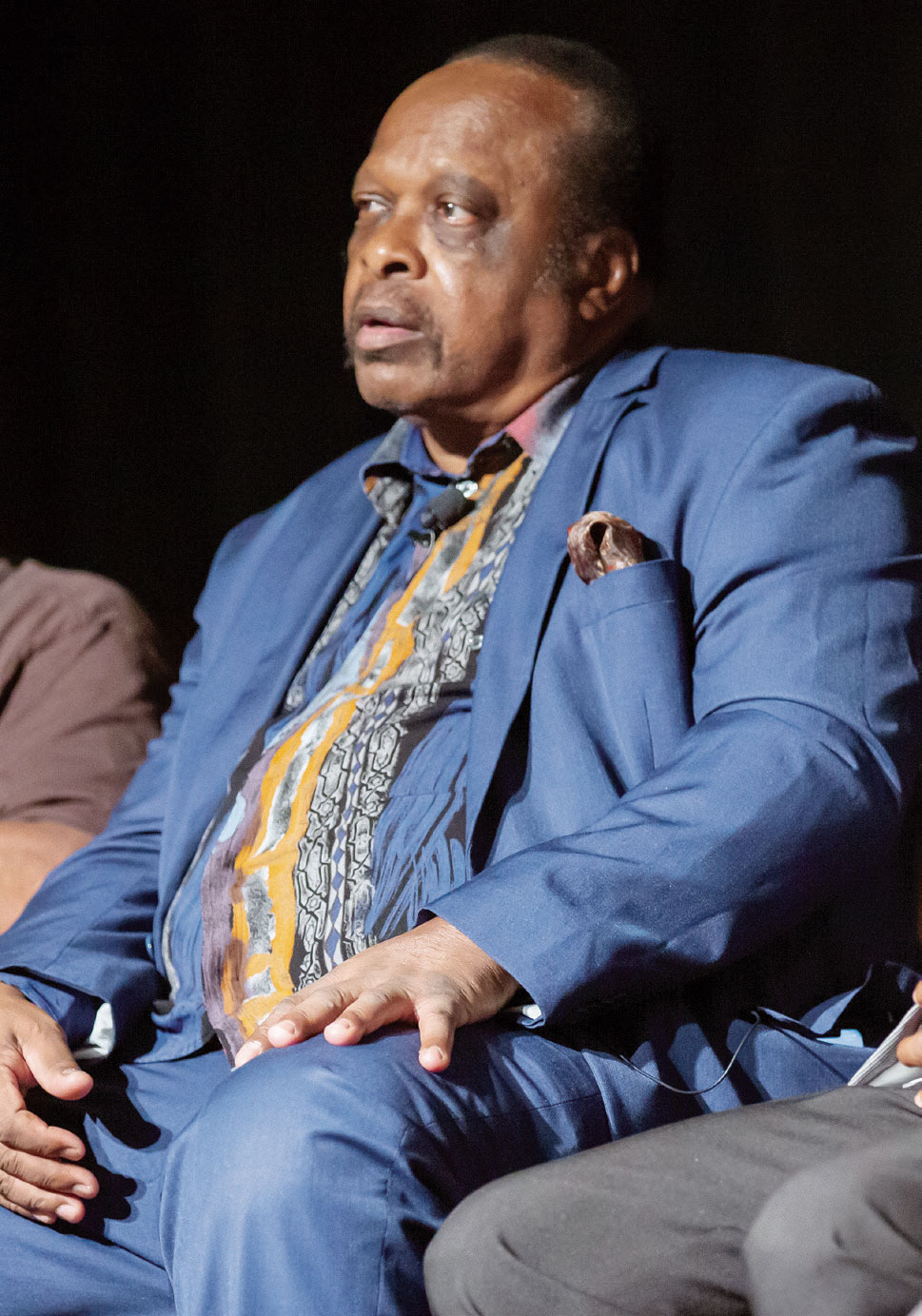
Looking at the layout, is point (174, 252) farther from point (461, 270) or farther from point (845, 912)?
point (845, 912)

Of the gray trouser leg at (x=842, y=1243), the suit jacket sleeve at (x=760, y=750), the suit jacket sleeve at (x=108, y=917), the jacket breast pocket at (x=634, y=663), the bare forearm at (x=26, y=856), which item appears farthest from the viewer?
the bare forearm at (x=26, y=856)

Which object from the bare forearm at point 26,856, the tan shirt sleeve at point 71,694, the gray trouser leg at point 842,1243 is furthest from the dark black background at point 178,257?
the gray trouser leg at point 842,1243

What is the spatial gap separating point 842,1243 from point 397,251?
113 centimetres

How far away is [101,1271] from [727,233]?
161 cm

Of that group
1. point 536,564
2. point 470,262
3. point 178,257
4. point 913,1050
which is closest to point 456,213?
point 470,262

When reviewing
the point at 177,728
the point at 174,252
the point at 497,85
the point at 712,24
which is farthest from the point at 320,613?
the point at 174,252

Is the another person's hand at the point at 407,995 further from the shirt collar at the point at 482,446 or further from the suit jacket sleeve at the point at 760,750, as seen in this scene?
the shirt collar at the point at 482,446

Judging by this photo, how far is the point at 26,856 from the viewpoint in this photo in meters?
1.77

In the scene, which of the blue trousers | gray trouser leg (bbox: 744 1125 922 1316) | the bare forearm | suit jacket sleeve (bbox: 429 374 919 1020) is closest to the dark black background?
the bare forearm

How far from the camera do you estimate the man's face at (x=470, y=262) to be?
1.52 m

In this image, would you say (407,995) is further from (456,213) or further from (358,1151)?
(456,213)

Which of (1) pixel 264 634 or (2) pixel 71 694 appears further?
(2) pixel 71 694

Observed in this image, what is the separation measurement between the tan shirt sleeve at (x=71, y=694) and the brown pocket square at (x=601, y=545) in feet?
2.80

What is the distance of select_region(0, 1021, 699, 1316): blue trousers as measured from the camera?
869mm
